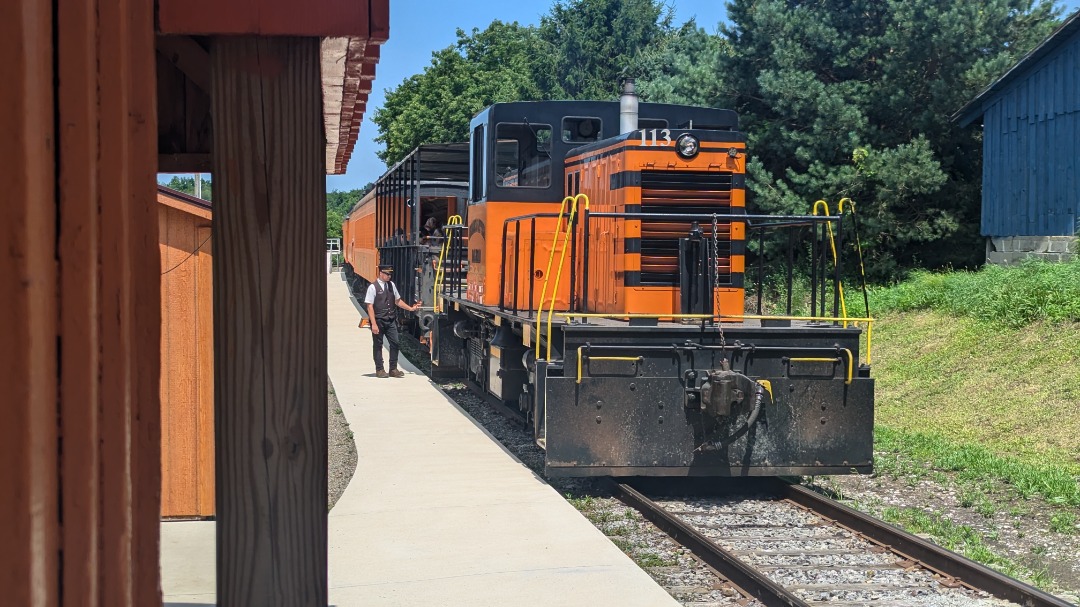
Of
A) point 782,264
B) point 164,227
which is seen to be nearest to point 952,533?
point 164,227

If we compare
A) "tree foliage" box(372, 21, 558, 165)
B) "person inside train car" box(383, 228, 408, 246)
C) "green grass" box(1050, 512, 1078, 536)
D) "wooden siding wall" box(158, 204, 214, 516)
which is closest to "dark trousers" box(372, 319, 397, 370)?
"person inside train car" box(383, 228, 408, 246)

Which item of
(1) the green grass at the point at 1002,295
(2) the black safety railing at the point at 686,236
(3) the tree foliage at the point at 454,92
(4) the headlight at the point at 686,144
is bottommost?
(1) the green grass at the point at 1002,295

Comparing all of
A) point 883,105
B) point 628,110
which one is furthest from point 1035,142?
point 628,110

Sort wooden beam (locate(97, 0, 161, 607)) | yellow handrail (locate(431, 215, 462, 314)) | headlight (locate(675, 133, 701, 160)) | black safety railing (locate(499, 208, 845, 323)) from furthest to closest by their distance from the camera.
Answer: yellow handrail (locate(431, 215, 462, 314))
headlight (locate(675, 133, 701, 160))
black safety railing (locate(499, 208, 845, 323))
wooden beam (locate(97, 0, 161, 607))

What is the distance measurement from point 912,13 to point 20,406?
81.2 feet

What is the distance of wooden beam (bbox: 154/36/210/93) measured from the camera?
277 centimetres

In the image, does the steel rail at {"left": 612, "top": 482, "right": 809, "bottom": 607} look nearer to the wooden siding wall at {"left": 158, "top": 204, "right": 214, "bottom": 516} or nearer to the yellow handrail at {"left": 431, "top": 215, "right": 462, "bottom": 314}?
the wooden siding wall at {"left": 158, "top": 204, "right": 214, "bottom": 516}

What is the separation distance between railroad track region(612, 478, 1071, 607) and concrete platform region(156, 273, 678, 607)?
0.58m

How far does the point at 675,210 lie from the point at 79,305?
25.2 feet

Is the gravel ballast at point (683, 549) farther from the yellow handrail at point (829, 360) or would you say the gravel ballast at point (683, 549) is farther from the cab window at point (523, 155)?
the cab window at point (523, 155)

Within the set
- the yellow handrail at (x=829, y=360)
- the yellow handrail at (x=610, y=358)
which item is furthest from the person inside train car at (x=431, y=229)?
the yellow handrail at (x=829, y=360)

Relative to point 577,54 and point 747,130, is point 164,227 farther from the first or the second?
point 577,54

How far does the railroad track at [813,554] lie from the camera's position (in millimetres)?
5844

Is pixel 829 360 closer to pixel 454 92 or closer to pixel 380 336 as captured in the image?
pixel 380 336
